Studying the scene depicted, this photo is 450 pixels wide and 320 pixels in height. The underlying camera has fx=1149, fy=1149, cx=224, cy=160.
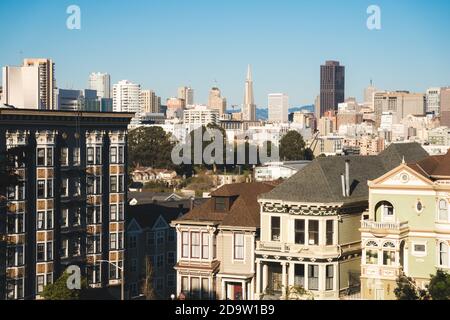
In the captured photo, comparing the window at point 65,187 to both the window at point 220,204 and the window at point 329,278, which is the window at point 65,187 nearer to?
the window at point 220,204

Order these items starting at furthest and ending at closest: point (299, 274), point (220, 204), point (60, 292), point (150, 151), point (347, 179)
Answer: point (150, 151) < point (60, 292) < point (220, 204) < point (347, 179) < point (299, 274)

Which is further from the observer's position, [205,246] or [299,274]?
[205,246]

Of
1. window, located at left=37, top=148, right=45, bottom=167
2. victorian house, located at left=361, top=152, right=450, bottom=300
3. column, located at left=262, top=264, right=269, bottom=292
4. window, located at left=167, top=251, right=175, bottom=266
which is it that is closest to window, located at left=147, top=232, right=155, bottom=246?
window, located at left=167, top=251, right=175, bottom=266

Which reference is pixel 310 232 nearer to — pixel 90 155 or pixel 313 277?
pixel 313 277

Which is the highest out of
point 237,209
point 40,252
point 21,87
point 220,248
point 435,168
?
point 21,87

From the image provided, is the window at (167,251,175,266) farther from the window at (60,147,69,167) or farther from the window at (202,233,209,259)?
the window at (202,233,209,259)

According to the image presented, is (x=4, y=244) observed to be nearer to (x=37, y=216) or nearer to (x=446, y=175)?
(x=37, y=216)

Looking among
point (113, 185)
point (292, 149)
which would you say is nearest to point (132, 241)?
point (113, 185)
